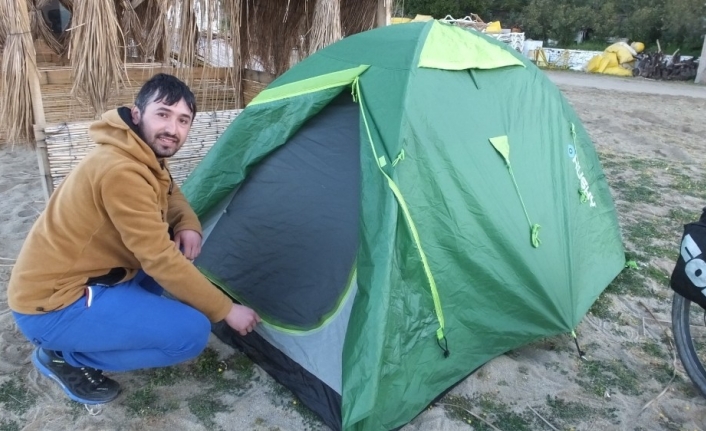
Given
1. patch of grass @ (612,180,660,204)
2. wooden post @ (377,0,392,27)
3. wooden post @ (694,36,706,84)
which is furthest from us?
wooden post @ (694,36,706,84)

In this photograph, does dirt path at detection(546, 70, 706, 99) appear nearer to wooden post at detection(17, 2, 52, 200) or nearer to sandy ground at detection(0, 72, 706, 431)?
sandy ground at detection(0, 72, 706, 431)

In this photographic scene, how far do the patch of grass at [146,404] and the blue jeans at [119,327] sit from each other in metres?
0.18

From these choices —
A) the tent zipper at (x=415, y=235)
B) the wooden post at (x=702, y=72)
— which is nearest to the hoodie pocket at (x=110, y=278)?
the tent zipper at (x=415, y=235)

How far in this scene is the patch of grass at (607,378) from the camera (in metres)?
2.25

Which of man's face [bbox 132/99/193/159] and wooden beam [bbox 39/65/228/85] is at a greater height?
man's face [bbox 132/99/193/159]

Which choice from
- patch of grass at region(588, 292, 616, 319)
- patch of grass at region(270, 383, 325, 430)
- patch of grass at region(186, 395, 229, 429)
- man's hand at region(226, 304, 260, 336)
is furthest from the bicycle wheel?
patch of grass at region(186, 395, 229, 429)

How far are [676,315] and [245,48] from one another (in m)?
3.72

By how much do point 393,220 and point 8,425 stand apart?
1510 mm

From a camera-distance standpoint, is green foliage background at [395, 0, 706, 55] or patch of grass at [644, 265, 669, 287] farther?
green foliage background at [395, 0, 706, 55]

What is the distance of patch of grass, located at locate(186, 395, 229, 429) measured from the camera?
200 centimetres

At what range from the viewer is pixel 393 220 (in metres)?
1.88

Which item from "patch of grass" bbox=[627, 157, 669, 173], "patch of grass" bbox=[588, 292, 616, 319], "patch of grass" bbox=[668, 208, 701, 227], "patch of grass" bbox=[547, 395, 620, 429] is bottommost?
"patch of grass" bbox=[547, 395, 620, 429]

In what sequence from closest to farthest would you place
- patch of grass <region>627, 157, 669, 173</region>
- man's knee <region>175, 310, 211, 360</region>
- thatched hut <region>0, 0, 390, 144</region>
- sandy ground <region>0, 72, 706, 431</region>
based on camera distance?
man's knee <region>175, 310, 211, 360</region>, sandy ground <region>0, 72, 706, 431</region>, thatched hut <region>0, 0, 390, 144</region>, patch of grass <region>627, 157, 669, 173</region>

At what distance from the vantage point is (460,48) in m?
2.39
